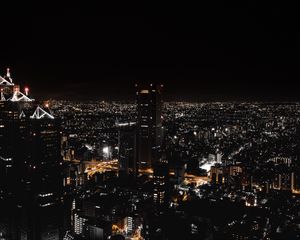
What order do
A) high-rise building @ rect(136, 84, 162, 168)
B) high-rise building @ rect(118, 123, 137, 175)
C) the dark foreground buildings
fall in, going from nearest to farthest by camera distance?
the dark foreground buildings, high-rise building @ rect(118, 123, 137, 175), high-rise building @ rect(136, 84, 162, 168)

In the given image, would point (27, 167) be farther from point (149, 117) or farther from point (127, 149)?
point (149, 117)

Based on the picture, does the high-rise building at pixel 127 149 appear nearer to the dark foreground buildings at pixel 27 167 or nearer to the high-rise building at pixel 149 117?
the high-rise building at pixel 149 117

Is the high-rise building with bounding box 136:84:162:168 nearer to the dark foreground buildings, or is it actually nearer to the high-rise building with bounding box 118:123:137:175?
the high-rise building with bounding box 118:123:137:175

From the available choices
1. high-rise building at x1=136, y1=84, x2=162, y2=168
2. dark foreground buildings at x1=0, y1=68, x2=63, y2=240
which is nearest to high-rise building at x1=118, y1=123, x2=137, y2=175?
high-rise building at x1=136, y1=84, x2=162, y2=168

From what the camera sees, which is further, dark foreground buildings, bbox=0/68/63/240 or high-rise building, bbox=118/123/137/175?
high-rise building, bbox=118/123/137/175

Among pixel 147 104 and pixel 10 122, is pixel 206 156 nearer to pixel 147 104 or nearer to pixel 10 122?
pixel 147 104

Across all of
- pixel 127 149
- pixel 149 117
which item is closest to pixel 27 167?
pixel 127 149
